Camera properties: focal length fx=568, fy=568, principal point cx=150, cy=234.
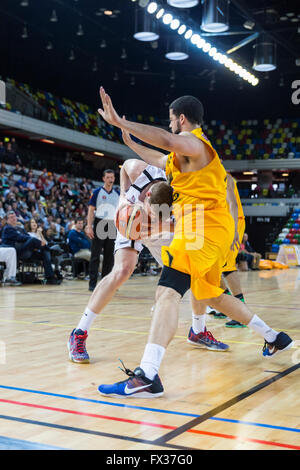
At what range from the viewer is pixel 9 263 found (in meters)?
9.57

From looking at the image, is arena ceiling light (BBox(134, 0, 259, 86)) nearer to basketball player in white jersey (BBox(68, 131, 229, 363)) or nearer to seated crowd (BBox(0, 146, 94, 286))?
seated crowd (BBox(0, 146, 94, 286))

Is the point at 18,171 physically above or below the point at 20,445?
above

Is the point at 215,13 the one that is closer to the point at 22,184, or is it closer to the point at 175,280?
the point at 22,184

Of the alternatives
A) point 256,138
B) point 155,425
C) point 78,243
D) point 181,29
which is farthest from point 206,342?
point 256,138

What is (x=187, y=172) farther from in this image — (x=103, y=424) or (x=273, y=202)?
(x=273, y=202)

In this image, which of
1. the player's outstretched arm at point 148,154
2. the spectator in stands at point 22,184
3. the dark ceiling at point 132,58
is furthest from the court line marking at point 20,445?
the spectator in stands at point 22,184

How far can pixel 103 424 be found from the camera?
2379mm

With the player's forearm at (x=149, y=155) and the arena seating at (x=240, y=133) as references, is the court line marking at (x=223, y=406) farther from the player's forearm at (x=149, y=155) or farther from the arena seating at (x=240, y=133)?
the arena seating at (x=240, y=133)

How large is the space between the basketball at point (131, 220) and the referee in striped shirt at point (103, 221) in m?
4.65

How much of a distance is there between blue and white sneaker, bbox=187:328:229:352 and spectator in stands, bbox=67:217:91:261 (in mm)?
7479

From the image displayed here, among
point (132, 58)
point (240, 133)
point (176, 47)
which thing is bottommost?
point (176, 47)

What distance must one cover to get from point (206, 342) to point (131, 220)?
3.89 feet
